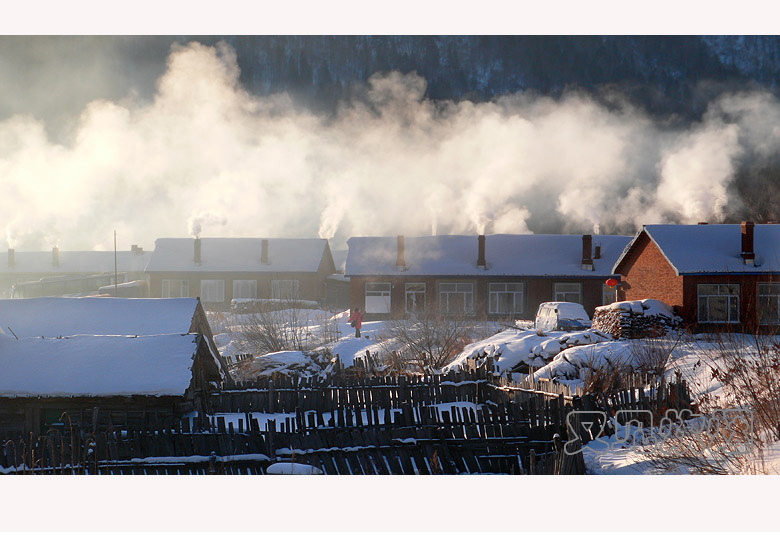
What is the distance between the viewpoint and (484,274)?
32.2 m

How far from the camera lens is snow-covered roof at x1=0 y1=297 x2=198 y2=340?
14.9m

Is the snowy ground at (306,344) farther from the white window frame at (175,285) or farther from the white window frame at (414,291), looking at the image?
the white window frame at (175,285)

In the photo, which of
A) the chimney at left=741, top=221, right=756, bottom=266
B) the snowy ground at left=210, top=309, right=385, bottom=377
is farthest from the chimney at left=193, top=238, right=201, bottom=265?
the chimney at left=741, top=221, right=756, bottom=266

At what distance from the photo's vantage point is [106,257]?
4991 cm

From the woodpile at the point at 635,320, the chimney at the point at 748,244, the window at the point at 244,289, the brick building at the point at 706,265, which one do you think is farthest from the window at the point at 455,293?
the chimney at the point at 748,244

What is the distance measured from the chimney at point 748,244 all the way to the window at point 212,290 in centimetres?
2486

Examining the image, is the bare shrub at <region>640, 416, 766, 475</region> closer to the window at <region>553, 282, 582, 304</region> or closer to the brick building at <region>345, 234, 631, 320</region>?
the brick building at <region>345, 234, 631, 320</region>

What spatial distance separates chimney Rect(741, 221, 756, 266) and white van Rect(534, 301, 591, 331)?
5.29m

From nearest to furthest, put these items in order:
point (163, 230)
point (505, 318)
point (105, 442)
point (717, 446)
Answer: point (717, 446) → point (105, 442) → point (163, 230) → point (505, 318)

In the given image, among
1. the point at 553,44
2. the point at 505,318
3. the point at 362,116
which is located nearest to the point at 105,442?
the point at 362,116

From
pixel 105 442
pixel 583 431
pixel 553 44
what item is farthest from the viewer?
pixel 583 431

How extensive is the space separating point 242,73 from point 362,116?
179 cm

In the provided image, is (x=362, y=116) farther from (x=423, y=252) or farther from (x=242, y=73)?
(x=423, y=252)

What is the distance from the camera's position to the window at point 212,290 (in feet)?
124
